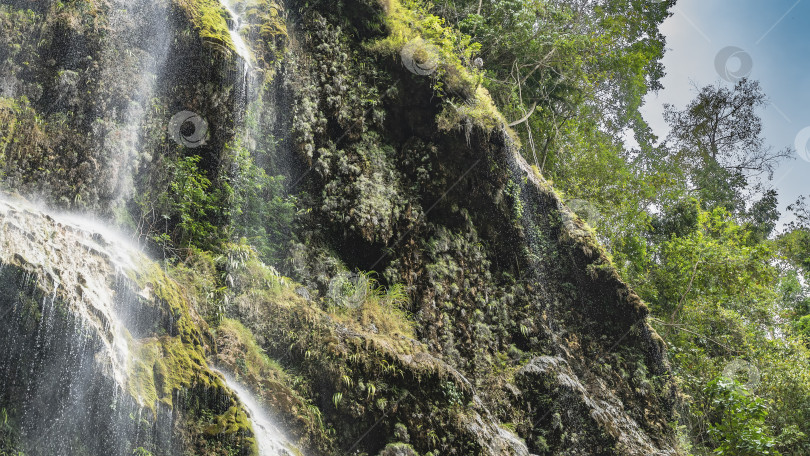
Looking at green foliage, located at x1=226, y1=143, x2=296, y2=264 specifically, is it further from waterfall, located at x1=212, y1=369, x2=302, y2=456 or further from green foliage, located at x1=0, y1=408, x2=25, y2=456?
green foliage, located at x1=0, y1=408, x2=25, y2=456

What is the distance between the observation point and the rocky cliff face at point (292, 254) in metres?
5.41

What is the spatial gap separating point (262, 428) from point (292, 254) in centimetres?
285

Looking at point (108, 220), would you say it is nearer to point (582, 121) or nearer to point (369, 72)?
point (369, 72)

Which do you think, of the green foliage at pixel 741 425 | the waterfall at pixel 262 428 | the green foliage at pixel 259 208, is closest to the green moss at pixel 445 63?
the green foliage at pixel 259 208

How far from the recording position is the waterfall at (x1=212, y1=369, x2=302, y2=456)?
230 inches

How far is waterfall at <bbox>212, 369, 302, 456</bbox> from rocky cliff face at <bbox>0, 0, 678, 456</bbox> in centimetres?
11

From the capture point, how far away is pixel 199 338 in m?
6.32

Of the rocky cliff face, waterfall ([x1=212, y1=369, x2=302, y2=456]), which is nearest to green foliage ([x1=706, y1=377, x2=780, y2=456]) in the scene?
the rocky cliff face

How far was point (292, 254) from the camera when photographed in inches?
325

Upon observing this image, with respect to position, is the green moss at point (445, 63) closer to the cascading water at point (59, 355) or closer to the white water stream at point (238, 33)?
the white water stream at point (238, 33)

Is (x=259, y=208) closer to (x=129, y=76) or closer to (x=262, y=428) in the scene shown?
(x=129, y=76)

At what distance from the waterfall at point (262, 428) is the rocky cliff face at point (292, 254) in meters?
0.11

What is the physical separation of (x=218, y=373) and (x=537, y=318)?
6.22 meters

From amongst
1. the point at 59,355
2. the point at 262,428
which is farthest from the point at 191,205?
the point at 262,428
